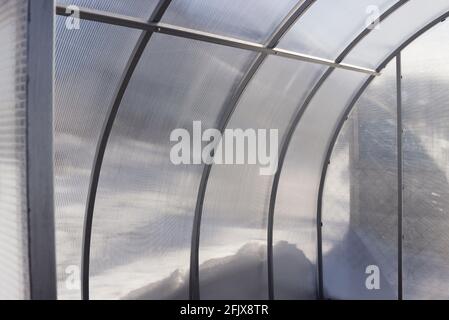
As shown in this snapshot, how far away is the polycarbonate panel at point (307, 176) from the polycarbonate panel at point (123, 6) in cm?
486

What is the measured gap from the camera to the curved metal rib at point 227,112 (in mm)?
7246

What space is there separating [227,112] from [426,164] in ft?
16.1

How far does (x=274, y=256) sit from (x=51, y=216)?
8.01 m

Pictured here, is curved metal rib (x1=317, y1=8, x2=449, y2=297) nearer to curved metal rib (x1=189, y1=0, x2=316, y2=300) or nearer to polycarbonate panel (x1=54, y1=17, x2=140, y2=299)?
curved metal rib (x1=189, y1=0, x2=316, y2=300)

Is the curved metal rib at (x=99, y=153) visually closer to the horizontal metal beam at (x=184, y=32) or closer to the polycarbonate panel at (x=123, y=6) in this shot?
the horizontal metal beam at (x=184, y=32)

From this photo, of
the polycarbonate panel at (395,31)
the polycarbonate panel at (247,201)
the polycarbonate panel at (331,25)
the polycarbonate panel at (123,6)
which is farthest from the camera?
the polycarbonate panel at (395,31)

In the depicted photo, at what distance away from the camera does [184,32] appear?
20.2 ft

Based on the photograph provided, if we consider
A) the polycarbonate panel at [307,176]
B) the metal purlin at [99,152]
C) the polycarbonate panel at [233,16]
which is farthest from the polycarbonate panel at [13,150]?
the polycarbonate panel at [307,176]

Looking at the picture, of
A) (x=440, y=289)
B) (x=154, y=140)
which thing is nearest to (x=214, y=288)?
(x=154, y=140)

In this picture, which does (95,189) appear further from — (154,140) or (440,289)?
(440,289)

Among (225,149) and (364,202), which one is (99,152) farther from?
(364,202)

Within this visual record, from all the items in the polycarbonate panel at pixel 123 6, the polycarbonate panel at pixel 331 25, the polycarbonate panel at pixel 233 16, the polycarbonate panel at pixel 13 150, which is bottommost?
the polycarbonate panel at pixel 13 150

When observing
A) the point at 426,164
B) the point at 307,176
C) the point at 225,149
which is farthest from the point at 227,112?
the point at 426,164

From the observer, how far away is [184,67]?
6.70 meters
